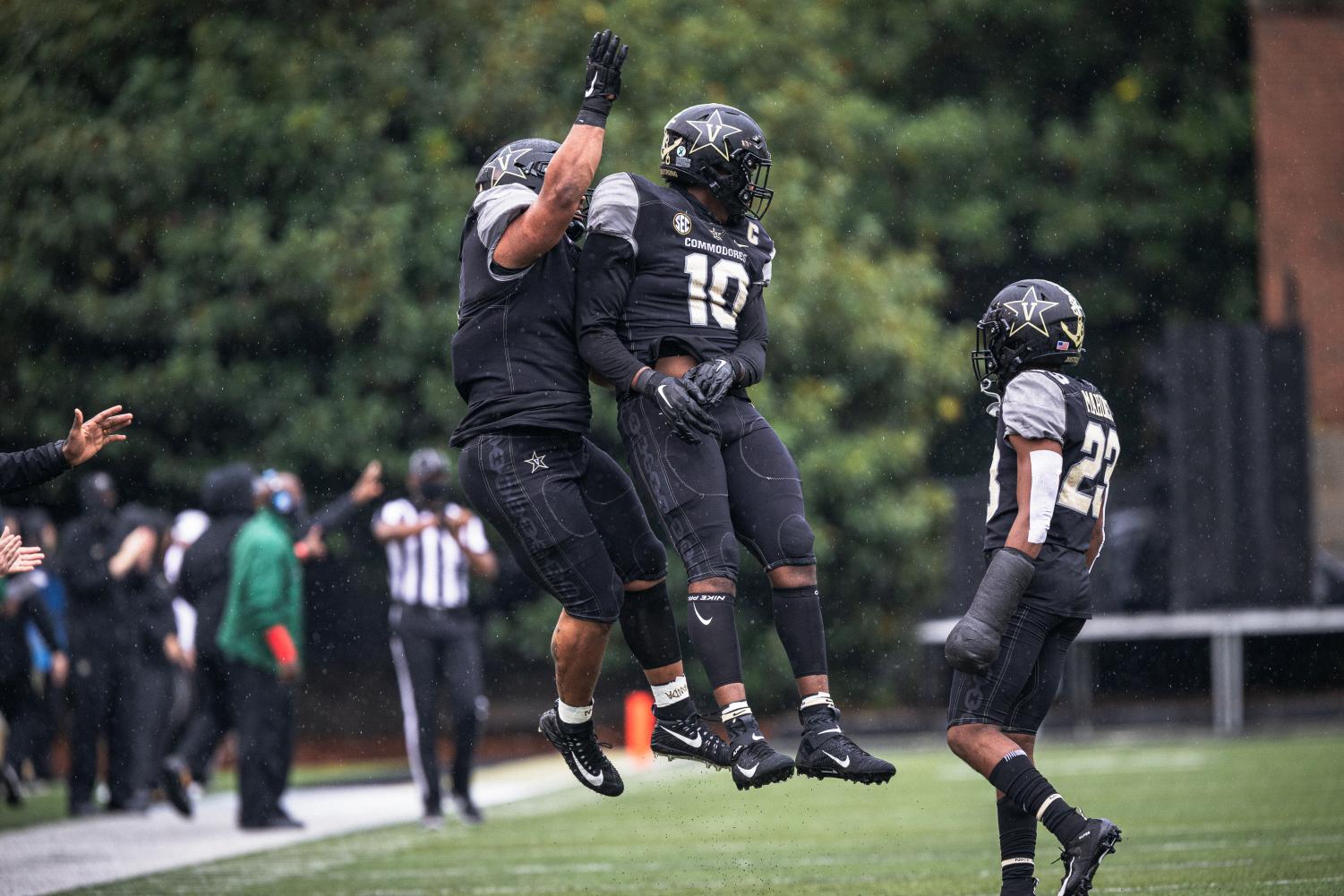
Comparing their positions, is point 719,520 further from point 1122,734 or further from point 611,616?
point 1122,734

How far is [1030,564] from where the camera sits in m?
6.40

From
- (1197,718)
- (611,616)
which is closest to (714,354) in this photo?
(611,616)

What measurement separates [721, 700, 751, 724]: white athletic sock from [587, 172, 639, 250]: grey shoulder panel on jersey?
169 centimetres

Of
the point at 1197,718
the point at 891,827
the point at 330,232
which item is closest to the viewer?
the point at 891,827

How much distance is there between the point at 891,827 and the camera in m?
11.5

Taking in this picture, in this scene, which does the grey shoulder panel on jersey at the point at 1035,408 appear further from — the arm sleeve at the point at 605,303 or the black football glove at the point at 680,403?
the arm sleeve at the point at 605,303

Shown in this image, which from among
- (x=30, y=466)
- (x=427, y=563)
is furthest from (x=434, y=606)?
(x=30, y=466)

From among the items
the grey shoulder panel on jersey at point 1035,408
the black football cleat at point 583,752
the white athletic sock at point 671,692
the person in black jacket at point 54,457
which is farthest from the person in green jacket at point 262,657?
the grey shoulder panel on jersey at point 1035,408

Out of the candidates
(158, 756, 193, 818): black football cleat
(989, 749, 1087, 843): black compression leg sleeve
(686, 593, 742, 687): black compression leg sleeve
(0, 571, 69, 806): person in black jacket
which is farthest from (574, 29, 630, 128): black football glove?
(0, 571, 69, 806): person in black jacket

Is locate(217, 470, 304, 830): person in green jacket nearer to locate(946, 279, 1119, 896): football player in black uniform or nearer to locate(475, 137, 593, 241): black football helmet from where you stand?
locate(475, 137, 593, 241): black football helmet

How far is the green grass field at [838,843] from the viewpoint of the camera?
28.3 ft

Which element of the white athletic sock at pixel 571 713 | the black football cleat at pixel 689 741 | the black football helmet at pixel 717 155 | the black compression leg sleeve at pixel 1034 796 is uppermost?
the black football helmet at pixel 717 155

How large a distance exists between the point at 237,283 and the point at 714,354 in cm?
1388

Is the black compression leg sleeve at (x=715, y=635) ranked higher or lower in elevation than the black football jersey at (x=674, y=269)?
lower
